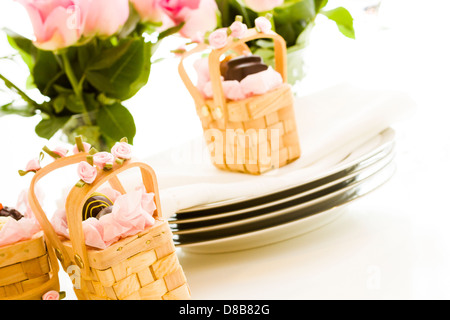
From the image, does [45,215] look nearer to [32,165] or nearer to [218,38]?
[32,165]

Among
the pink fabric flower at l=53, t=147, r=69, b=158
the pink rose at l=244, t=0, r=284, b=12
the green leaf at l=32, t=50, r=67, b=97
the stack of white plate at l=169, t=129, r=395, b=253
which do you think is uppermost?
the pink rose at l=244, t=0, r=284, b=12

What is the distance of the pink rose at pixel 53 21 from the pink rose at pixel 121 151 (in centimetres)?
25

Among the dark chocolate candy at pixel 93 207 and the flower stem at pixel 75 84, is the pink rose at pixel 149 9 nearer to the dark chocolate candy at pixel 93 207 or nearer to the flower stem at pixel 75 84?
the flower stem at pixel 75 84

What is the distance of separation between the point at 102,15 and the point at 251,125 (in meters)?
0.22

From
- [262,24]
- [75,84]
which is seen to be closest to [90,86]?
[75,84]

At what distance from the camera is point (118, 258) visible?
499mm

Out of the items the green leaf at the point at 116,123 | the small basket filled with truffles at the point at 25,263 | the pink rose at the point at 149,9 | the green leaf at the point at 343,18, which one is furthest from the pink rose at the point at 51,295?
the green leaf at the point at 343,18

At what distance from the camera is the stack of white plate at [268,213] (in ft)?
2.15

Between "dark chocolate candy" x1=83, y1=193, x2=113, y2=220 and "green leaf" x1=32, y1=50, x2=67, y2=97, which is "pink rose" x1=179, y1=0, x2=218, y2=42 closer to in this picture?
"green leaf" x1=32, y1=50, x2=67, y2=97

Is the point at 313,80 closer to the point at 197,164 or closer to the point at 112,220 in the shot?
the point at 197,164

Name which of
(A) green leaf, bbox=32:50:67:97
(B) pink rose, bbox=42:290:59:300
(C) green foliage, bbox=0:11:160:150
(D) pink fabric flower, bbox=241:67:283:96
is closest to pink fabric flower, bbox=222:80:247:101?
(D) pink fabric flower, bbox=241:67:283:96

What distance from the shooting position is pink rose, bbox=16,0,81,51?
0.67m

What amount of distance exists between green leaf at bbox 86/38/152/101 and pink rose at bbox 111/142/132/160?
0.31 meters
